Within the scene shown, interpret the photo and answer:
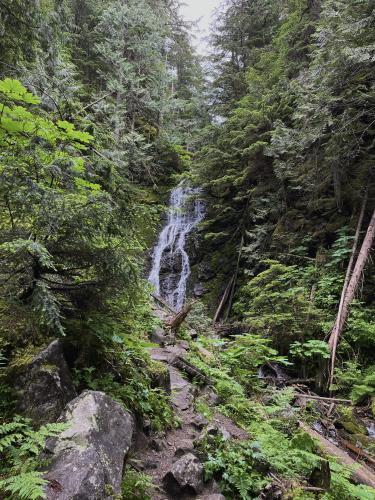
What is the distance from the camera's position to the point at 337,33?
29.7 ft

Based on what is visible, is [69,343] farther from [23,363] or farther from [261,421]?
[261,421]

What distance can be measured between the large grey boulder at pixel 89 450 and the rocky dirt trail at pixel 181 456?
655 mm

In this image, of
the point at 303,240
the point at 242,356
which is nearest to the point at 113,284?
the point at 242,356

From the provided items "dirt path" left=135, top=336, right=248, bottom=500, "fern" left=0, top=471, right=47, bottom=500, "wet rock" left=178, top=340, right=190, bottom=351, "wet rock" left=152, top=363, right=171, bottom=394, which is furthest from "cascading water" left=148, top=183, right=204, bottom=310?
"fern" left=0, top=471, right=47, bottom=500

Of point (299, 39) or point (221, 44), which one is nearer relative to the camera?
point (299, 39)

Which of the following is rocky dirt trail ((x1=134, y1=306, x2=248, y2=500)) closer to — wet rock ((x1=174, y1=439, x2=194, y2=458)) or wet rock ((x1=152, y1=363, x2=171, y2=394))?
wet rock ((x1=174, y1=439, x2=194, y2=458))

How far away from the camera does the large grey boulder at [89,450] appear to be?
84.3 inches

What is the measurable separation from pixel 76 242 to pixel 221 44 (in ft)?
72.6

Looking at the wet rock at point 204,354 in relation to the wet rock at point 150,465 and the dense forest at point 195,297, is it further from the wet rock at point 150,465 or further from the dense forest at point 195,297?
the wet rock at point 150,465

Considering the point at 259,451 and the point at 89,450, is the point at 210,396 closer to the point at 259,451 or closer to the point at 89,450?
the point at 259,451

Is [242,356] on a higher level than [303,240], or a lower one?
lower

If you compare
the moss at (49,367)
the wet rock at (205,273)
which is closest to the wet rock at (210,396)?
the moss at (49,367)

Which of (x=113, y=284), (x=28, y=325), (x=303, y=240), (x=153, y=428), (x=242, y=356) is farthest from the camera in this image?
(x=303, y=240)

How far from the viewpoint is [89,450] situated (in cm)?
238
